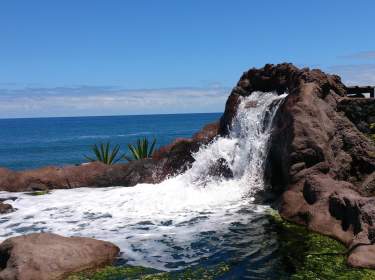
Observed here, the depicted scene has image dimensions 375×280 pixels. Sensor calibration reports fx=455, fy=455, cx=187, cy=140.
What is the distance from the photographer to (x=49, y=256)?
11.4 metres

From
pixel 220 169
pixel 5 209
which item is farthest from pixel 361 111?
pixel 5 209

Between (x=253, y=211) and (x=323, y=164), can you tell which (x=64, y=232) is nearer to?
(x=253, y=211)

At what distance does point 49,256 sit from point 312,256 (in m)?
6.62

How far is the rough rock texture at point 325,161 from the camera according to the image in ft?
42.0

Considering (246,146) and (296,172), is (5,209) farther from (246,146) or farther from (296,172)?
(296,172)

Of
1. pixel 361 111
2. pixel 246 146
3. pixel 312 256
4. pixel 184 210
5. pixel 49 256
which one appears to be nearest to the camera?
pixel 49 256

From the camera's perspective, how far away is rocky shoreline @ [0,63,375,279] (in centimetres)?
1173

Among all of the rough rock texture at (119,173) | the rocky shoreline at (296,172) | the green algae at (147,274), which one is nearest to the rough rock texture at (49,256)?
the rocky shoreline at (296,172)

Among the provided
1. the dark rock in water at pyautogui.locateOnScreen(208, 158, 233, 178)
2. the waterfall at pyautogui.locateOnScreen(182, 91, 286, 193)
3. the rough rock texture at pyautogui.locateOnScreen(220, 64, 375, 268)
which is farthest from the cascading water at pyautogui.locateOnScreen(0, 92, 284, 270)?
the rough rock texture at pyautogui.locateOnScreen(220, 64, 375, 268)

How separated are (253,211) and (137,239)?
4.99 meters

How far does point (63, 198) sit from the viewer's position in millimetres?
22594

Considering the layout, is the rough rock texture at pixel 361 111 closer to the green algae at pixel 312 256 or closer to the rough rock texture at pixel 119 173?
the rough rock texture at pixel 119 173

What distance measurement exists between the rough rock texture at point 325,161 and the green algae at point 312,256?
0.30m

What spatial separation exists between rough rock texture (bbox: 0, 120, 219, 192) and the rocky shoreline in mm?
58
